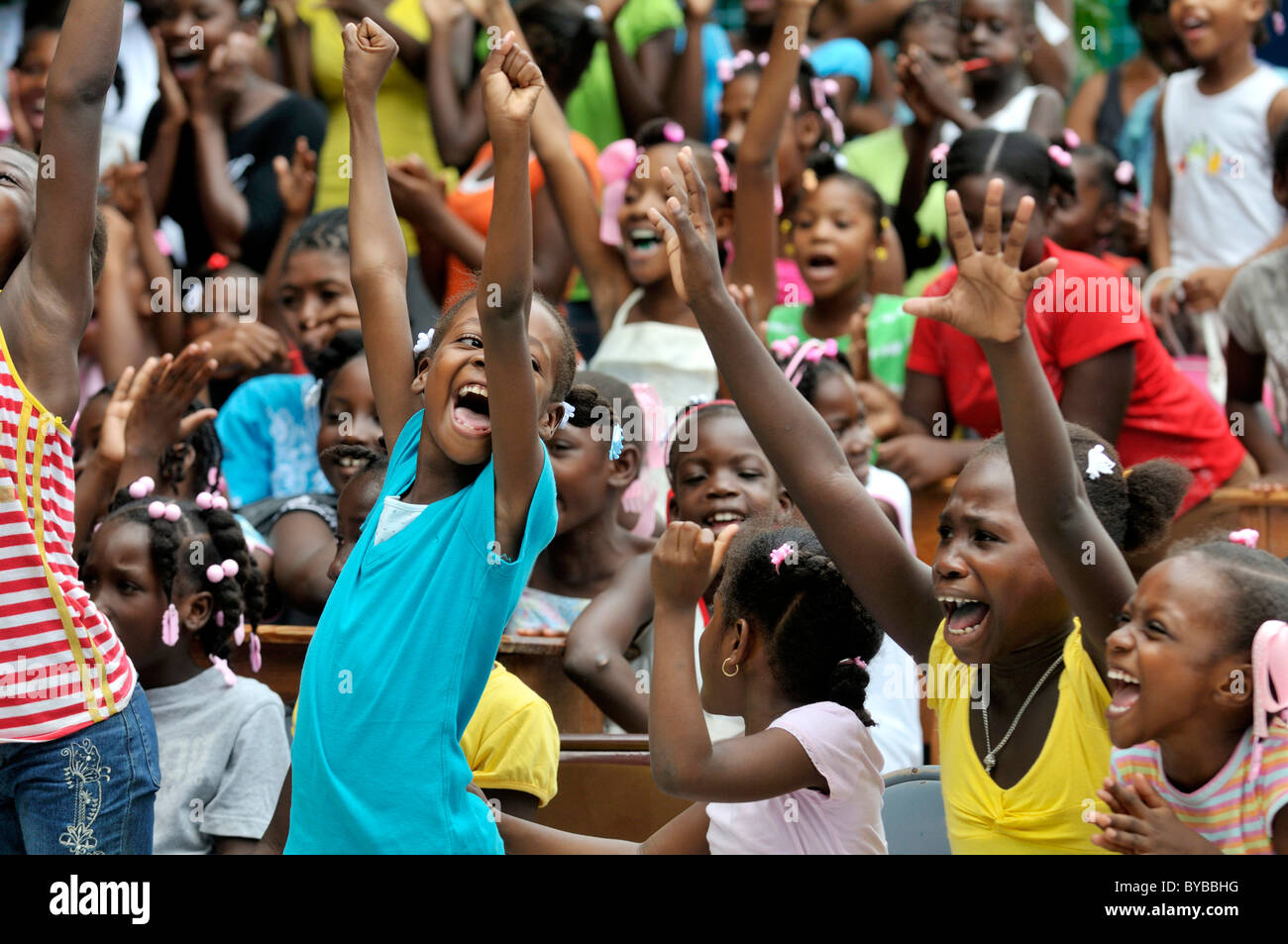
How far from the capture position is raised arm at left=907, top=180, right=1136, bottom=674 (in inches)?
92.0

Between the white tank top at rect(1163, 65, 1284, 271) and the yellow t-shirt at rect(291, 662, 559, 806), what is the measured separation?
11.4ft

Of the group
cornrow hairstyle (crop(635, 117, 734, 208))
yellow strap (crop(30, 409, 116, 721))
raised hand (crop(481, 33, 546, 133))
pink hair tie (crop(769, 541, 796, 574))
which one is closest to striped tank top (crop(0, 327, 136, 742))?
yellow strap (crop(30, 409, 116, 721))

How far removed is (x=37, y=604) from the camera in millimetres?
2514

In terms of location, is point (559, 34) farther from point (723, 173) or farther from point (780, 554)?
point (780, 554)

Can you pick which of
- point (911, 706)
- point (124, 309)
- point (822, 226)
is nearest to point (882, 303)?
point (822, 226)

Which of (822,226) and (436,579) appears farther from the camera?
(822,226)

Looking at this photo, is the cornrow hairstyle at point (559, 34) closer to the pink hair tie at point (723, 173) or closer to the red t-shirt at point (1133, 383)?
the pink hair tie at point (723, 173)

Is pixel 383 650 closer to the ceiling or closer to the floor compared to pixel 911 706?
closer to the ceiling

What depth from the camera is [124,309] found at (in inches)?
216

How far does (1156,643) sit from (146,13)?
5.14 m

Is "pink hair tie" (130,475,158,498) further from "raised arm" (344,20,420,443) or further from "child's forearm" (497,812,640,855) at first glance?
"child's forearm" (497,812,640,855)

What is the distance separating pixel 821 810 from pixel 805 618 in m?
0.33

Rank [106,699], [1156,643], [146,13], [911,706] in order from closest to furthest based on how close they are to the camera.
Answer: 1. [1156,643]
2. [106,699]
3. [911,706]
4. [146,13]
